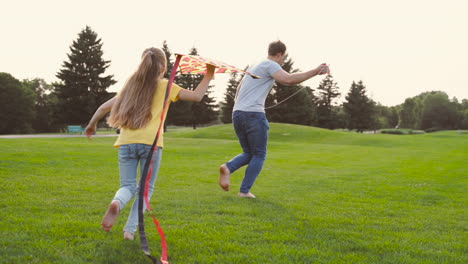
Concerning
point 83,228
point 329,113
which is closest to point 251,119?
point 83,228

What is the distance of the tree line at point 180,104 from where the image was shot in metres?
47.6

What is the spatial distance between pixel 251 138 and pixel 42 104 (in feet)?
242

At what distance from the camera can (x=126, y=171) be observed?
142 inches

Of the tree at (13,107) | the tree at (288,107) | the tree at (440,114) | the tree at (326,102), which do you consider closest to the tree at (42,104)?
the tree at (13,107)

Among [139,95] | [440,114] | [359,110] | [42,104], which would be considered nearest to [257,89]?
[139,95]

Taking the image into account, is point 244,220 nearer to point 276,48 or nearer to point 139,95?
point 139,95

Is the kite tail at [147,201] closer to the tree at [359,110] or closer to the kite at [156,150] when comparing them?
the kite at [156,150]

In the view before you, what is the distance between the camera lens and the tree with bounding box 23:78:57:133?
205 ft

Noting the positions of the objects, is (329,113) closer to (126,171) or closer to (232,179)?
(232,179)

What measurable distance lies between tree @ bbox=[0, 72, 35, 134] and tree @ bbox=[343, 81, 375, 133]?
5151 centimetres

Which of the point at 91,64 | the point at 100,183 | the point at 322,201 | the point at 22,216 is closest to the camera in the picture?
the point at 22,216

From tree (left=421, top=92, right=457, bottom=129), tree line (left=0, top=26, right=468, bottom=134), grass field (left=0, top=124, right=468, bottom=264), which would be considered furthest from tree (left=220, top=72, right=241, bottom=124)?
grass field (left=0, top=124, right=468, bottom=264)

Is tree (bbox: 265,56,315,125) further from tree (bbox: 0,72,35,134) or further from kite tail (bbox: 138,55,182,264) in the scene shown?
kite tail (bbox: 138,55,182,264)

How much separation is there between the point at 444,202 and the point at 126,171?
5.03m
